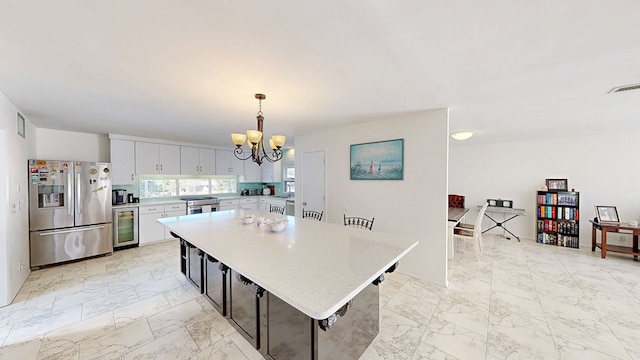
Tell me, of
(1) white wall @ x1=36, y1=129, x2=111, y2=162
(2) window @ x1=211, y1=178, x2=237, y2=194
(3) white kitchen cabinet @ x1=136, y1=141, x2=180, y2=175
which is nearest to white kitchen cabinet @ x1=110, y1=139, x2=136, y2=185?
(3) white kitchen cabinet @ x1=136, y1=141, x2=180, y2=175

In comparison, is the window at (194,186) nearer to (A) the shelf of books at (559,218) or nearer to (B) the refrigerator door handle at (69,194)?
(B) the refrigerator door handle at (69,194)

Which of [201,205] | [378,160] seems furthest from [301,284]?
[201,205]

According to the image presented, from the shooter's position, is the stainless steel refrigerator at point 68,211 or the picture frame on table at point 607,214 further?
the picture frame on table at point 607,214

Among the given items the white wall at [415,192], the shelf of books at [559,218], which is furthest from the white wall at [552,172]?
the white wall at [415,192]

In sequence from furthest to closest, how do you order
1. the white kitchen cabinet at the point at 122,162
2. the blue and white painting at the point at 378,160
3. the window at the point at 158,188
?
the window at the point at 158,188, the white kitchen cabinet at the point at 122,162, the blue and white painting at the point at 378,160

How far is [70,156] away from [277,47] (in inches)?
205

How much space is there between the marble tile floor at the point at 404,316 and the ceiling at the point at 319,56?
2256mm

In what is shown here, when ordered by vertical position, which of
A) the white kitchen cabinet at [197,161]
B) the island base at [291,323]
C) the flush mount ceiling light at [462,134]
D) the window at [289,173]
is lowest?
the island base at [291,323]

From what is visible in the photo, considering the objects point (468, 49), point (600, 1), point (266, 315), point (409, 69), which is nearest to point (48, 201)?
point (266, 315)

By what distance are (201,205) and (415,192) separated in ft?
15.6

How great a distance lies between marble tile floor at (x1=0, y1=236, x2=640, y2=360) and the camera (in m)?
1.82

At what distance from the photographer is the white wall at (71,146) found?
396cm

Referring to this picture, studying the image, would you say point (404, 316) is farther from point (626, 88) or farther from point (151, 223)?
point (151, 223)

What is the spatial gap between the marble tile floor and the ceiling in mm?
2256
